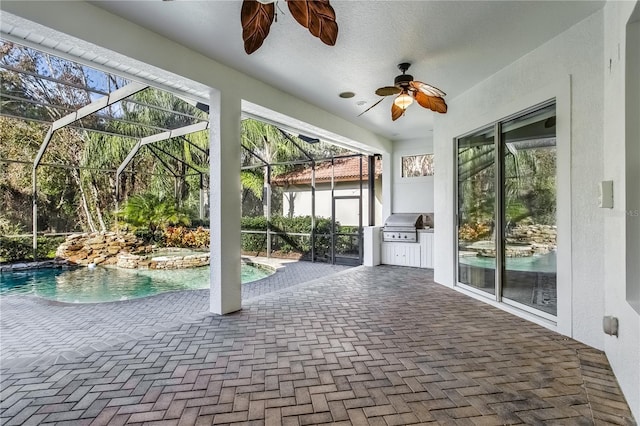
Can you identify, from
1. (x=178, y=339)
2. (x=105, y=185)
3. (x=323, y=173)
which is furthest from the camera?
(x=105, y=185)

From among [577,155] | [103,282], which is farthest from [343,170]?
[103,282]

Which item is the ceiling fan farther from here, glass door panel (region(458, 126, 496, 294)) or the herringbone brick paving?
the herringbone brick paving

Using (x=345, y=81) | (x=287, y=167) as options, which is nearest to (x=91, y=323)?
(x=345, y=81)

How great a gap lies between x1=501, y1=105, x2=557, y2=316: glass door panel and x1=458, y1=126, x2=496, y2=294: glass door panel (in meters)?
0.22

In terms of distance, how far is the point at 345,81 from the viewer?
433cm

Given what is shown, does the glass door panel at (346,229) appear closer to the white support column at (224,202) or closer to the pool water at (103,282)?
the pool water at (103,282)

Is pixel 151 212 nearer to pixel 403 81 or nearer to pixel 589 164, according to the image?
pixel 403 81

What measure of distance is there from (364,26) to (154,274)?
23.6 ft

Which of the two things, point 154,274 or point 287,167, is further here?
point 287,167

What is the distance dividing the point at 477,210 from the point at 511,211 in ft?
2.18

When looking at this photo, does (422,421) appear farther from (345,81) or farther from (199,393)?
(345,81)

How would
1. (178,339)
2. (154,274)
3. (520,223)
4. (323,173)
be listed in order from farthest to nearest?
(323,173) → (154,274) → (520,223) → (178,339)

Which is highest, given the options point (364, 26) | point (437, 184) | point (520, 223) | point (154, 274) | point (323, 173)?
point (364, 26)

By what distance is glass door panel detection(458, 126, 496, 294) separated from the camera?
4402 millimetres
